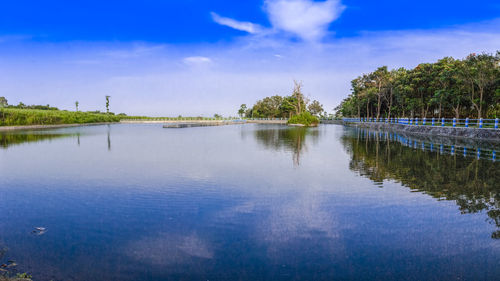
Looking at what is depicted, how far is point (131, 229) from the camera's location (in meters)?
6.09

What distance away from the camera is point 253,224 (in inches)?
249

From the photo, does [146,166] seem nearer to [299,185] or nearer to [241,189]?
[241,189]

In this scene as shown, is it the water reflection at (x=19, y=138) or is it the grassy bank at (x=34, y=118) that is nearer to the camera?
the water reflection at (x=19, y=138)

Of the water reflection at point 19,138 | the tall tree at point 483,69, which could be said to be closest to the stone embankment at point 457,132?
the tall tree at point 483,69

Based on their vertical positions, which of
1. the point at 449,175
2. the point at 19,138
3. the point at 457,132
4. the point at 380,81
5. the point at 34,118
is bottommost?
the point at 449,175

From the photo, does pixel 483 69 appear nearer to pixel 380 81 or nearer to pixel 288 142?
pixel 288 142

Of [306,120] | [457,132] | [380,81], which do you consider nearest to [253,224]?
[457,132]

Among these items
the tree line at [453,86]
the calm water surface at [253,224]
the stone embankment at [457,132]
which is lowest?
the calm water surface at [253,224]

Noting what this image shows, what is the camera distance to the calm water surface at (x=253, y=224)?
4.63 metres

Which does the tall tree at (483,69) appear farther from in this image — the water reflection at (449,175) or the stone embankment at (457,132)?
the water reflection at (449,175)

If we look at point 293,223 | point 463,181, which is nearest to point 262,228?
point 293,223

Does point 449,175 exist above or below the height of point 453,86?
below

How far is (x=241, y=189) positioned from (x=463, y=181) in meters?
7.32

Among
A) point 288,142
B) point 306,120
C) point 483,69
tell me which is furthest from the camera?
point 306,120
